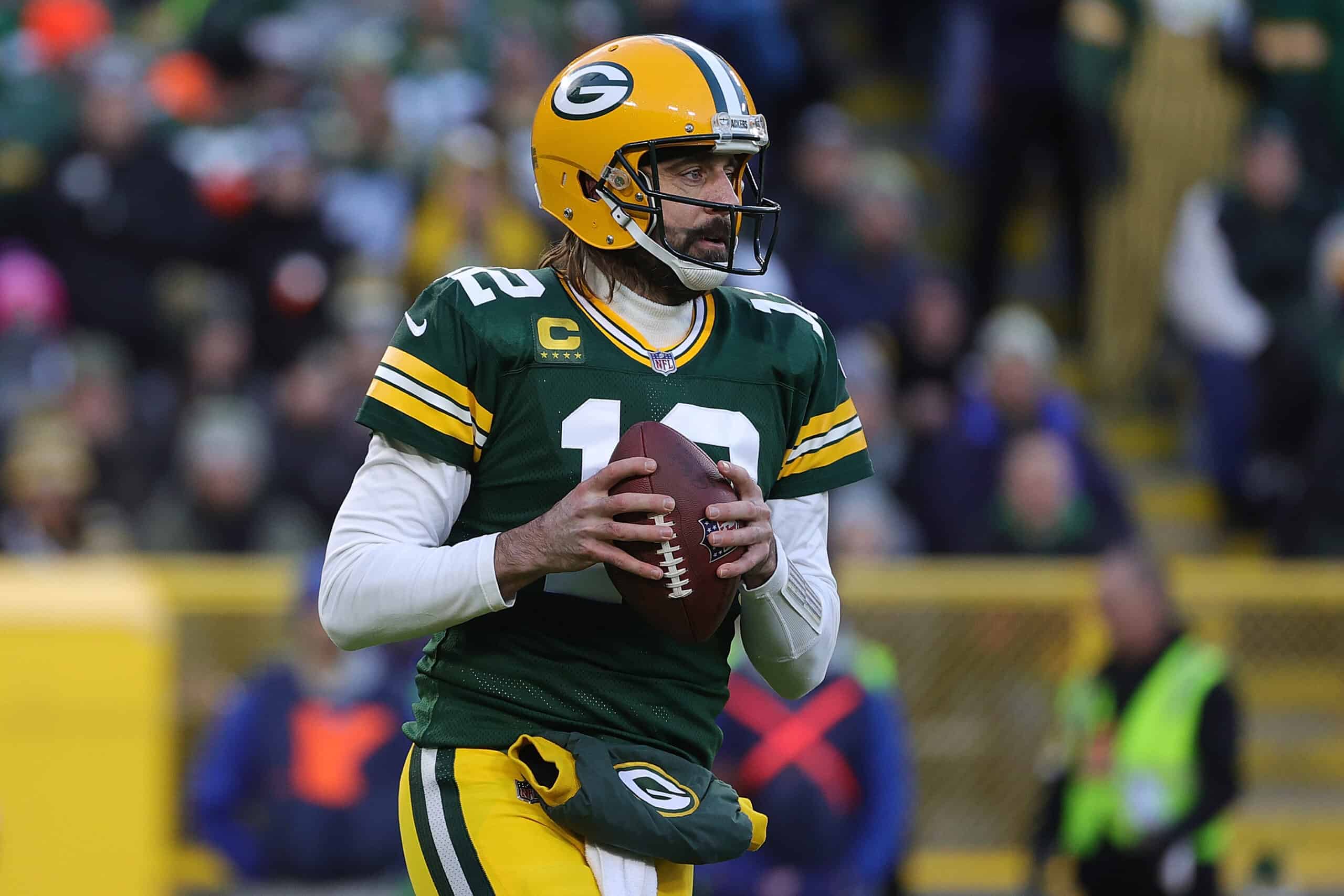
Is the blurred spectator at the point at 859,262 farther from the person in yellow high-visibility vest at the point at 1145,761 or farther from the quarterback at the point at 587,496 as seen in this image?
the quarterback at the point at 587,496

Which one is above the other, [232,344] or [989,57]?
[989,57]

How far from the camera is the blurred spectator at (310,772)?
6.12 metres

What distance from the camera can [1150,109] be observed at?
10.7 metres

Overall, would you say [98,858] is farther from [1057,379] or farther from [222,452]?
[1057,379]

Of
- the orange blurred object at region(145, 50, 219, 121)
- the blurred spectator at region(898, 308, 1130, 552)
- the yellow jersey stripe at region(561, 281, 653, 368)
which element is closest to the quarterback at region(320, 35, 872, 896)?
the yellow jersey stripe at region(561, 281, 653, 368)

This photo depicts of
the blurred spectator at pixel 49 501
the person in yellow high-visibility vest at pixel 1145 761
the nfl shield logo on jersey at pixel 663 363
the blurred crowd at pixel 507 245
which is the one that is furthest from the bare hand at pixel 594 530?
the blurred spectator at pixel 49 501

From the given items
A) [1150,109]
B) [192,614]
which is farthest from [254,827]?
[1150,109]

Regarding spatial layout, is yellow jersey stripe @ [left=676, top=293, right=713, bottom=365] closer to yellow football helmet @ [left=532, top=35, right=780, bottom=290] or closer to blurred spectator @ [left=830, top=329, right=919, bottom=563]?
yellow football helmet @ [left=532, top=35, right=780, bottom=290]

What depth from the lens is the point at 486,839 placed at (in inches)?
113

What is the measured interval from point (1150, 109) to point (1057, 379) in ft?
5.58

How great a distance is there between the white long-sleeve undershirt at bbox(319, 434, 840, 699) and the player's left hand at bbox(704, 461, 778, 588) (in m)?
0.11

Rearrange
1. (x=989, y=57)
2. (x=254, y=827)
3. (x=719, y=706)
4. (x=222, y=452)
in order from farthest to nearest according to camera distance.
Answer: (x=989, y=57) < (x=222, y=452) < (x=254, y=827) < (x=719, y=706)

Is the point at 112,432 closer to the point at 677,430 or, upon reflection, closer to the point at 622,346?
the point at 622,346

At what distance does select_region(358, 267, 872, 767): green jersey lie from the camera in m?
2.89
